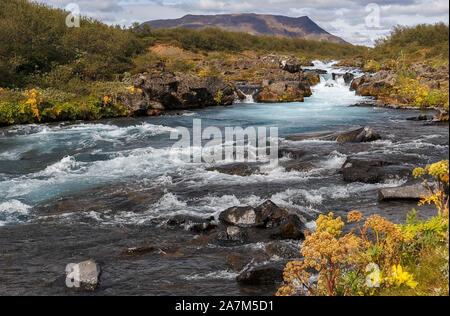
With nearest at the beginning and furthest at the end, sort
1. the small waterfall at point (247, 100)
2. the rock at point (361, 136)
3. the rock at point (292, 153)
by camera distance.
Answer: the rock at point (292, 153)
the rock at point (361, 136)
the small waterfall at point (247, 100)

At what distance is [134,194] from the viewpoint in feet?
42.4

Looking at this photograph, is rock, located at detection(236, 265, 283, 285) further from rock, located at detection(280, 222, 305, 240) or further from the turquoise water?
the turquoise water

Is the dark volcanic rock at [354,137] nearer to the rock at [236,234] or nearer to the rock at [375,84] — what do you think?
the rock at [236,234]

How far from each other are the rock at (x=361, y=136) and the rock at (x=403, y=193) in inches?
283

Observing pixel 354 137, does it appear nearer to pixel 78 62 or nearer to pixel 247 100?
pixel 247 100

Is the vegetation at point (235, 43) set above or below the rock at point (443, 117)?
above

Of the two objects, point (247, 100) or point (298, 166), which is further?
point (247, 100)

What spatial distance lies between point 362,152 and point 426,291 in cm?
1248

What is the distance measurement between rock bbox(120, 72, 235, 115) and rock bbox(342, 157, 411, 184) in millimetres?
17093

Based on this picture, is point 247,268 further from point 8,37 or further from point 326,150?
point 8,37

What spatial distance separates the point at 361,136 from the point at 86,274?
545 inches

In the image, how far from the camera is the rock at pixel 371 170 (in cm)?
1334

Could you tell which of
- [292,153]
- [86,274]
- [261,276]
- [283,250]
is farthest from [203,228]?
[292,153]

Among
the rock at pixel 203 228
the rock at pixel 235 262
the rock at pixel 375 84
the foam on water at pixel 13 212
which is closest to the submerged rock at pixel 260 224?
the rock at pixel 203 228
